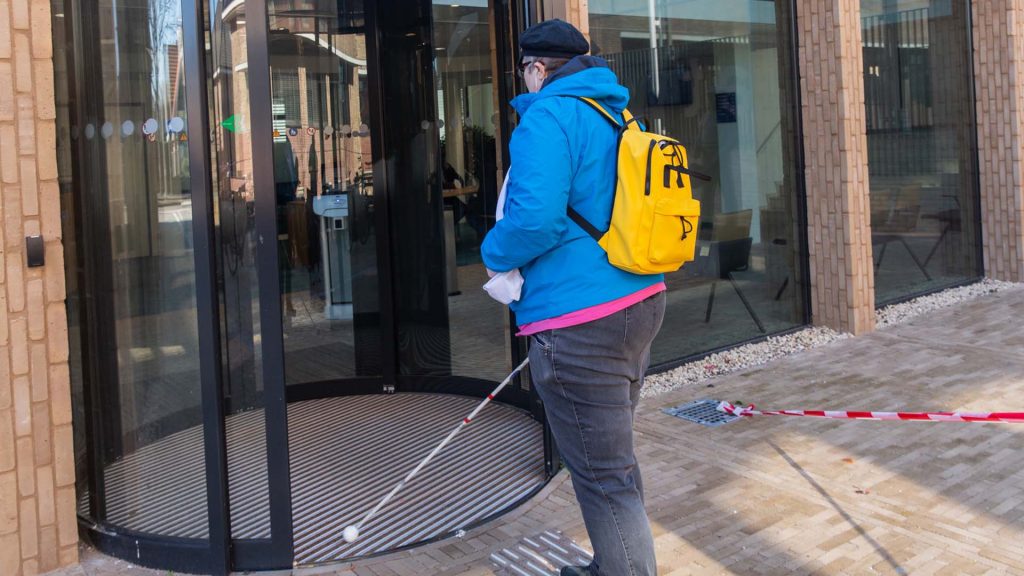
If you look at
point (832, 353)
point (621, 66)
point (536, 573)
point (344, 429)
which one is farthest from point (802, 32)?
point (536, 573)

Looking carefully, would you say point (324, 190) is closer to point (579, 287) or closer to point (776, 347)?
point (776, 347)

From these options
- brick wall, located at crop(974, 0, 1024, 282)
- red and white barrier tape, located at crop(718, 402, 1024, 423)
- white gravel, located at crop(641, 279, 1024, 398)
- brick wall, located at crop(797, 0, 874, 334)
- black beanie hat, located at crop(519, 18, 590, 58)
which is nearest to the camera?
black beanie hat, located at crop(519, 18, 590, 58)

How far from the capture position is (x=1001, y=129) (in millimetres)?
10070

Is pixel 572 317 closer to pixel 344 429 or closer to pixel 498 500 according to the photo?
pixel 498 500

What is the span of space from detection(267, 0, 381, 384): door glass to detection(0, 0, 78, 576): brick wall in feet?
7.58

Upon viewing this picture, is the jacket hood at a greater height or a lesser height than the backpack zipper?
greater

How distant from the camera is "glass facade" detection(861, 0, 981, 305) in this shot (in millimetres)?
9180

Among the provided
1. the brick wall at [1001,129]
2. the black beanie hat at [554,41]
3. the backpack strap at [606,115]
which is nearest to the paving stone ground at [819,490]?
the backpack strap at [606,115]

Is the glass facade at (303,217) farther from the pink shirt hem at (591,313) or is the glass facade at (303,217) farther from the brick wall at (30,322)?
the pink shirt hem at (591,313)

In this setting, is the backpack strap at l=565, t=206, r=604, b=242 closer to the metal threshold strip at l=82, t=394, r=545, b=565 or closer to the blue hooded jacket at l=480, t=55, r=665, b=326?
the blue hooded jacket at l=480, t=55, r=665, b=326

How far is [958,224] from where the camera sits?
10.1 meters

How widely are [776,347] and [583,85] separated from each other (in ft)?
16.5

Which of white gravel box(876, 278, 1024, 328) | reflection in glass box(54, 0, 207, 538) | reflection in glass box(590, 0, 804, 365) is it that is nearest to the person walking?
reflection in glass box(54, 0, 207, 538)

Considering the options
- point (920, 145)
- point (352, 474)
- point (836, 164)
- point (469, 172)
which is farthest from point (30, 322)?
point (920, 145)
